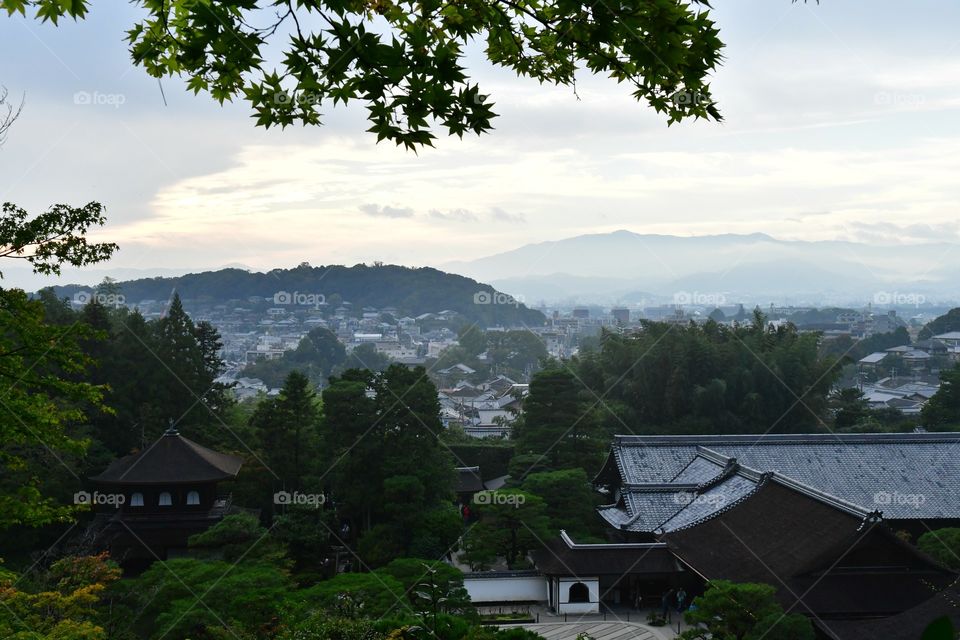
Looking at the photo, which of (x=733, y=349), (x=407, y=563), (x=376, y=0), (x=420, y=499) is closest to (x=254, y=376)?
(x=733, y=349)

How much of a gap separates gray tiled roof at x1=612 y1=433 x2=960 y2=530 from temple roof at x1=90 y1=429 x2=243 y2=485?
920 cm

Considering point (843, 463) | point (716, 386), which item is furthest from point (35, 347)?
point (716, 386)

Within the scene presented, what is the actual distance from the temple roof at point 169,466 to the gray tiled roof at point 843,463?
9.20 meters

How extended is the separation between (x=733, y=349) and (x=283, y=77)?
91.7 feet

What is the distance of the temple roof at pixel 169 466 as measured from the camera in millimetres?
17562

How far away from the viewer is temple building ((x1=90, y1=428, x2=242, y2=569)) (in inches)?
672

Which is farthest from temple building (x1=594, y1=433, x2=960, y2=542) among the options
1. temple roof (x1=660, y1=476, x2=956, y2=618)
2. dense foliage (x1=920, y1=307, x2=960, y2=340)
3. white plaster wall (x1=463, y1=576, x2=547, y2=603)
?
dense foliage (x1=920, y1=307, x2=960, y2=340)

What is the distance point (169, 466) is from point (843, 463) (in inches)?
612

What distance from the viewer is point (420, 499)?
17094 mm

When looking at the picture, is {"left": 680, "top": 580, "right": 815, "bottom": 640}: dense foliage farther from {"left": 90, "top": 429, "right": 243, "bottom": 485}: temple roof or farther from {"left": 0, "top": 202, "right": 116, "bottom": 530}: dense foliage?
{"left": 90, "top": 429, "right": 243, "bottom": 485}: temple roof

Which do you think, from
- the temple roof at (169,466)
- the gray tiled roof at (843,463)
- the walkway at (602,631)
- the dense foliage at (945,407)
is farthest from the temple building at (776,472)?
the temple roof at (169,466)

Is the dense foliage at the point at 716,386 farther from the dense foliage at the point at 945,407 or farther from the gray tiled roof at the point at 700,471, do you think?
the gray tiled roof at the point at 700,471

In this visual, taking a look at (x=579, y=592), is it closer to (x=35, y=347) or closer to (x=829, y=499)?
(x=829, y=499)

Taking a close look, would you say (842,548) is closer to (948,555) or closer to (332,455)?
(948,555)
